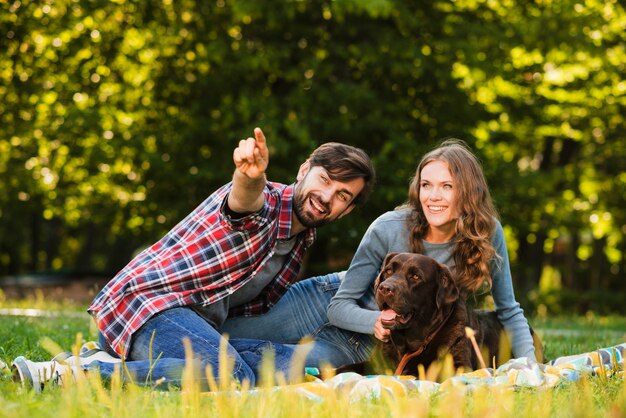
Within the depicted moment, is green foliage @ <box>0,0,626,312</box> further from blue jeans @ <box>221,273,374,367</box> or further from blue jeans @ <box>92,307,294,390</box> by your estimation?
blue jeans @ <box>92,307,294,390</box>

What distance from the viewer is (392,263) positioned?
4461 mm

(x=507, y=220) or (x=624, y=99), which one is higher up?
(x=624, y=99)

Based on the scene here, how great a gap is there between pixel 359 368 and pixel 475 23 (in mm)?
10302

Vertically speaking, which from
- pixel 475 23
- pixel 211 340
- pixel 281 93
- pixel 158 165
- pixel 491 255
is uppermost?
pixel 475 23

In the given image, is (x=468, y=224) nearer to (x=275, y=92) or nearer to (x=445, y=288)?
(x=445, y=288)

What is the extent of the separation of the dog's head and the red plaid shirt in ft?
2.30

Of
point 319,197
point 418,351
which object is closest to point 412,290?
point 418,351

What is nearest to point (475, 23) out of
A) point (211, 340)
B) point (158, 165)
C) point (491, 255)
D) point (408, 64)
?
point (408, 64)

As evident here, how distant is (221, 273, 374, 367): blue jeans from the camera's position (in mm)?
4957

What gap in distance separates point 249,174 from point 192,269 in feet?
2.61

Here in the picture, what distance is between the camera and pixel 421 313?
4430 millimetres

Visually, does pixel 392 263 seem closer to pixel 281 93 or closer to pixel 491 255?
pixel 491 255

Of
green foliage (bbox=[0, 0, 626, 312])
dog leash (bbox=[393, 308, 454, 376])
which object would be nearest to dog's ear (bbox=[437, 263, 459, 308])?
dog leash (bbox=[393, 308, 454, 376])

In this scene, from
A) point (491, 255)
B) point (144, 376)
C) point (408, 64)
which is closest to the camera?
point (144, 376)
